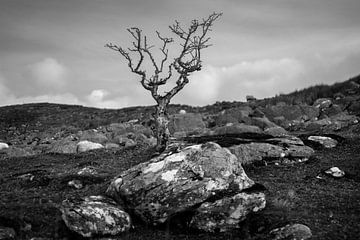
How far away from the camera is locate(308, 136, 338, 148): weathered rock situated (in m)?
27.7

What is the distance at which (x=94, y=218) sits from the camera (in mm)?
15500

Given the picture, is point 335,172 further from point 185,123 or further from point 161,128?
point 185,123

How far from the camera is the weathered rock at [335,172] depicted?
858 inches

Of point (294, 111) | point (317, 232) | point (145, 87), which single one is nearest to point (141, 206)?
point (317, 232)

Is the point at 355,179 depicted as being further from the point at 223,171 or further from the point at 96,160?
the point at 96,160

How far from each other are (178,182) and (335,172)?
9732mm

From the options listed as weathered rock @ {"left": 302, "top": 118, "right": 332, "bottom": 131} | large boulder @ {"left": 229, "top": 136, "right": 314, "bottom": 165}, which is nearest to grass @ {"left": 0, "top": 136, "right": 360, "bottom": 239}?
large boulder @ {"left": 229, "top": 136, "right": 314, "bottom": 165}

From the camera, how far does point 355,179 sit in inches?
837

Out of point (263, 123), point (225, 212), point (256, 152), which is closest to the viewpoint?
point (225, 212)

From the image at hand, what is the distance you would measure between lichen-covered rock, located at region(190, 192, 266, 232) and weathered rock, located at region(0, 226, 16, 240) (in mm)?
6759

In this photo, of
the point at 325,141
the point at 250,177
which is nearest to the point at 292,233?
the point at 250,177

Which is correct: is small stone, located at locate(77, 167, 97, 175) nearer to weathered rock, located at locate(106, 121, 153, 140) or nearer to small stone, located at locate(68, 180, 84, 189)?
small stone, located at locate(68, 180, 84, 189)

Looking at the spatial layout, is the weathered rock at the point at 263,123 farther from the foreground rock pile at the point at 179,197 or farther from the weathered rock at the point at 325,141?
the foreground rock pile at the point at 179,197

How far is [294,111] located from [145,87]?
2425 cm
